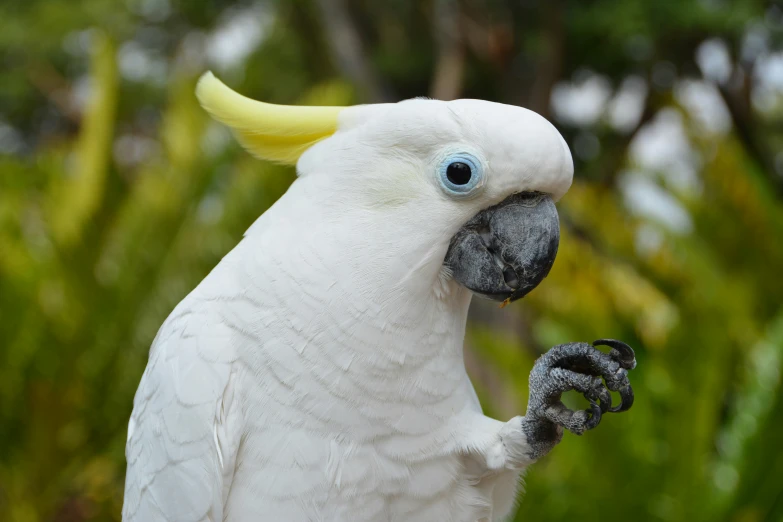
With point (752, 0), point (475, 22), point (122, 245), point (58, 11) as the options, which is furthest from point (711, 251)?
point (58, 11)

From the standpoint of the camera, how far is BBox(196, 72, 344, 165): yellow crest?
1266mm

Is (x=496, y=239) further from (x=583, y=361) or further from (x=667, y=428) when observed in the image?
(x=667, y=428)

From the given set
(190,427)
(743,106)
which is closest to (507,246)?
(190,427)

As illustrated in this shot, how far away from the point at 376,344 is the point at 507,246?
0.25 meters

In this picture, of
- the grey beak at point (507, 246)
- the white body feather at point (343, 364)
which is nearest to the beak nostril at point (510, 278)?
the grey beak at point (507, 246)

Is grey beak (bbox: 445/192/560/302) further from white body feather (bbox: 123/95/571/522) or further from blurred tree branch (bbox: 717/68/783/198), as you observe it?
blurred tree branch (bbox: 717/68/783/198)

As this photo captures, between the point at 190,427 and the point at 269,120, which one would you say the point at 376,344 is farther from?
the point at 269,120

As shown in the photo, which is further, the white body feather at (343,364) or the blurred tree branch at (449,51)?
the blurred tree branch at (449,51)

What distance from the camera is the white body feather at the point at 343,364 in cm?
113

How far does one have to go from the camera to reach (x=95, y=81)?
407 centimetres

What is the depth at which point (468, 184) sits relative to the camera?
1099 millimetres

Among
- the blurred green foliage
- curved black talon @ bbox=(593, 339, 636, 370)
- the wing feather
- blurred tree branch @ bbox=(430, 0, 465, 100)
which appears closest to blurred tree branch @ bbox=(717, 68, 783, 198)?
the blurred green foliage

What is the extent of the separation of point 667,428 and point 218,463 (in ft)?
7.79

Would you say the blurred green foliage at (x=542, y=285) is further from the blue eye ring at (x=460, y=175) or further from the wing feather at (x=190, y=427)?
the blue eye ring at (x=460, y=175)
